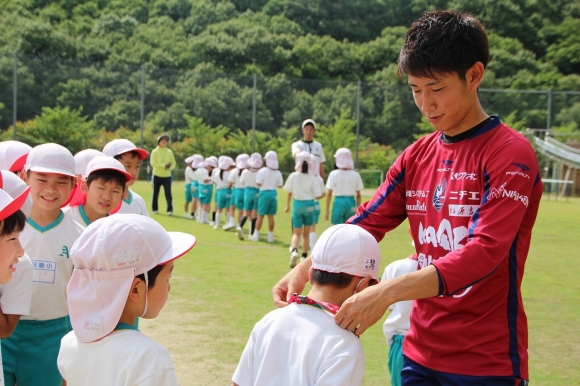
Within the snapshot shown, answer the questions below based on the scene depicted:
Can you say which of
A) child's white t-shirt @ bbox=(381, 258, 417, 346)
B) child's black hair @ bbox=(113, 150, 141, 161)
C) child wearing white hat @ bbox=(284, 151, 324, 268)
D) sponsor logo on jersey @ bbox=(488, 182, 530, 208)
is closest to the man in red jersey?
sponsor logo on jersey @ bbox=(488, 182, 530, 208)

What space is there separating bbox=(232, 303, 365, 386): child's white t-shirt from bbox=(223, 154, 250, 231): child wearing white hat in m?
12.4

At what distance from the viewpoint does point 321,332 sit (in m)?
2.23

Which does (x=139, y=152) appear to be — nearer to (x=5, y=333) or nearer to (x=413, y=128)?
(x=5, y=333)

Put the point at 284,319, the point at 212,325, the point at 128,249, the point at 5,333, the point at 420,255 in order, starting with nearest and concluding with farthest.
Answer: the point at 128,249 < the point at 284,319 < the point at 420,255 < the point at 5,333 < the point at 212,325

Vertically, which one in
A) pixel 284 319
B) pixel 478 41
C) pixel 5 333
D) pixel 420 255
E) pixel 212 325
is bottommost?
pixel 212 325

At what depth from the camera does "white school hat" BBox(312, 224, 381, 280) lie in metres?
2.31

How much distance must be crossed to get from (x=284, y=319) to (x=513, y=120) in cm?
3693

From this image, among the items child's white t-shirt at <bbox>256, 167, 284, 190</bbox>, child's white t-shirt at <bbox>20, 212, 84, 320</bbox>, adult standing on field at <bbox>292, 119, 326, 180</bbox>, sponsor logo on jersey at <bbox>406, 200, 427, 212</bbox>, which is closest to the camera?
sponsor logo on jersey at <bbox>406, 200, 427, 212</bbox>

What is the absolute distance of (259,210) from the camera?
13234 millimetres

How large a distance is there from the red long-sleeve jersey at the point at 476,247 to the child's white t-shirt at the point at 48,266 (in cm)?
184

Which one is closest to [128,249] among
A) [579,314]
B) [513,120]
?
[579,314]

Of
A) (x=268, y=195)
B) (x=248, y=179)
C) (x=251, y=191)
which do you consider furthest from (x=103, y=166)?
(x=248, y=179)

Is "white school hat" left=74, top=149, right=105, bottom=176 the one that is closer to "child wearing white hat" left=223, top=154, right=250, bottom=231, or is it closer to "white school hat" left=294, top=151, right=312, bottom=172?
"white school hat" left=294, top=151, right=312, bottom=172

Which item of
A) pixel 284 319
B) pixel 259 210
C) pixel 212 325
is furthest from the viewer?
pixel 259 210
